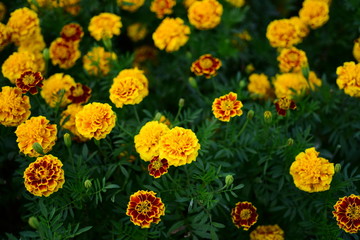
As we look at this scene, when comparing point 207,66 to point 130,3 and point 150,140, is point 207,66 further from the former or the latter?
point 130,3

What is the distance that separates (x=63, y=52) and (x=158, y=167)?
1.04 m

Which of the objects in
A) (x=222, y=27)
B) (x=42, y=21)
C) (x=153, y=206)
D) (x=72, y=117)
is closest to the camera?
(x=153, y=206)

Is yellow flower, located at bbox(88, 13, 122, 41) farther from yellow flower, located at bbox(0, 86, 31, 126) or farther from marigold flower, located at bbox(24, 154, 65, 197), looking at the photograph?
marigold flower, located at bbox(24, 154, 65, 197)

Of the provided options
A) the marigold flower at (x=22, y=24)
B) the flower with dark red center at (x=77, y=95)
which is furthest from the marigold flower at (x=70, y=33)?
the flower with dark red center at (x=77, y=95)

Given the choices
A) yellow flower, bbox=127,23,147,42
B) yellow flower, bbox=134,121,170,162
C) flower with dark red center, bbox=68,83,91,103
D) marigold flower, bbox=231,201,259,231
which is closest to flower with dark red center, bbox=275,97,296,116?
marigold flower, bbox=231,201,259,231

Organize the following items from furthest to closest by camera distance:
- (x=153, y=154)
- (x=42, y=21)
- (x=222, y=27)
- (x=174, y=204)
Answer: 1. (x=222, y=27)
2. (x=42, y=21)
3. (x=174, y=204)
4. (x=153, y=154)

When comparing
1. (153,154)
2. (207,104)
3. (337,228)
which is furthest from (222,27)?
(337,228)

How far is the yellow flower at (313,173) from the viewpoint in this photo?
5.88ft

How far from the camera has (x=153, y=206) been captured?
66.0 inches

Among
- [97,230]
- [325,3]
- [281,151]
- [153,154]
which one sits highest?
[325,3]

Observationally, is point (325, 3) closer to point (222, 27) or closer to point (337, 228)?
point (222, 27)

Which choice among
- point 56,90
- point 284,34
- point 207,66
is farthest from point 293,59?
point 56,90

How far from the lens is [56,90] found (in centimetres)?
220

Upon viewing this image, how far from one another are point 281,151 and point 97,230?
960mm
